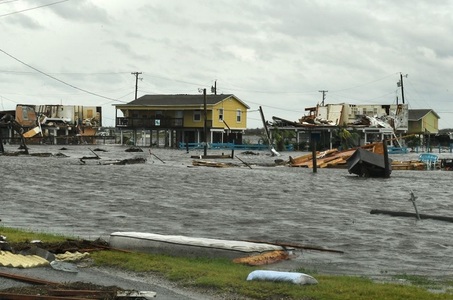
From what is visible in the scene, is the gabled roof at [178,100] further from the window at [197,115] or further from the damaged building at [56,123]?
the damaged building at [56,123]

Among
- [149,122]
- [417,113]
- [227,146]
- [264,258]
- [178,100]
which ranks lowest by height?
[264,258]

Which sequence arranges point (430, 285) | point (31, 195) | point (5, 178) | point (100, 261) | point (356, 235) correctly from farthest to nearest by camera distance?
point (5, 178) → point (31, 195) → point (356, 235) → point (100, 261) → point (430, 285)

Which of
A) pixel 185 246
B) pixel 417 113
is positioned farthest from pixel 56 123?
pixel 185 246

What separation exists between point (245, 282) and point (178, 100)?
92079 mm

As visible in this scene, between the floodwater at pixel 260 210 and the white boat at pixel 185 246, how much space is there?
1.03 m

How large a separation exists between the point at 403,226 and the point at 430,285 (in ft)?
31.8

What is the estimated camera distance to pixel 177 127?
325ft

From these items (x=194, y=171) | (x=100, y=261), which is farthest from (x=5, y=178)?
(x=100, y=261)

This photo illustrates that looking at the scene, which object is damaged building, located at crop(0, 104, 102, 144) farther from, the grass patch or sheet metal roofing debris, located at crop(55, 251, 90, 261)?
the grass patch

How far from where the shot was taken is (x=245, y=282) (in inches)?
427

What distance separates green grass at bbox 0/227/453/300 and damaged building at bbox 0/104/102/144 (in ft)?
330

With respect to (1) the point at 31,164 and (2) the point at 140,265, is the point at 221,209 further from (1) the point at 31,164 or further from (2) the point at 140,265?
(1) the point at 31,164

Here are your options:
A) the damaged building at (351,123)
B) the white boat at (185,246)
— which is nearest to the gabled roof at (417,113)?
the damaged building at (351,123)

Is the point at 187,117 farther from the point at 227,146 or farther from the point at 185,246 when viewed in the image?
the point at 185,246
